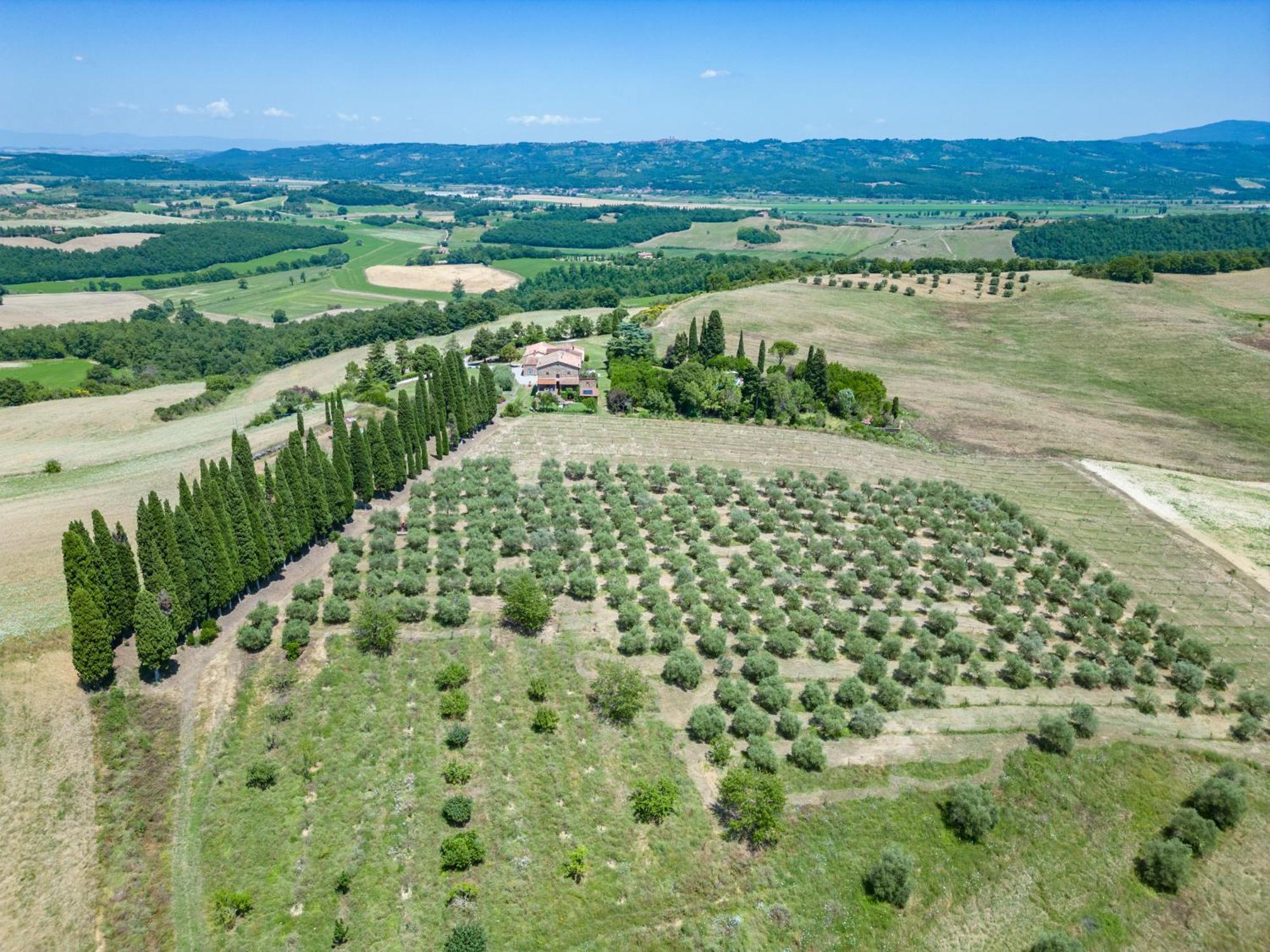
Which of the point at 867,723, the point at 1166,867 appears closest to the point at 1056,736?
the point at 1166,867

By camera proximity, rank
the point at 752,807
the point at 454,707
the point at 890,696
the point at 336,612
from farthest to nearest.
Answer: the point at 336,612 < the point at 890,696 < the point at 454,707 < the point at 752,807

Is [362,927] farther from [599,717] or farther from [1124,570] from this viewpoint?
[1124,570]

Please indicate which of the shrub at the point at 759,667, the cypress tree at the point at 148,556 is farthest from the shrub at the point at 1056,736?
the cypress tree at the point at 148,556

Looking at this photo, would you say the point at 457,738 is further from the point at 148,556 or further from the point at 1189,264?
the point at 1189,264

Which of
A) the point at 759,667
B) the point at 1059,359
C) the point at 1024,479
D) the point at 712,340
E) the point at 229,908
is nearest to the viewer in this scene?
the point at 229,908

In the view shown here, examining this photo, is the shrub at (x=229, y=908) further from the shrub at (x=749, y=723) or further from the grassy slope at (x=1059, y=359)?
the grassy slope at (x=1059, y=359)

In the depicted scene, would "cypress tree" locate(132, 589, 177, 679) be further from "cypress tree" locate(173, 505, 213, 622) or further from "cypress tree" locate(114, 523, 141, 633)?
"cypress tree" locate(173, 505, 213, 622)
